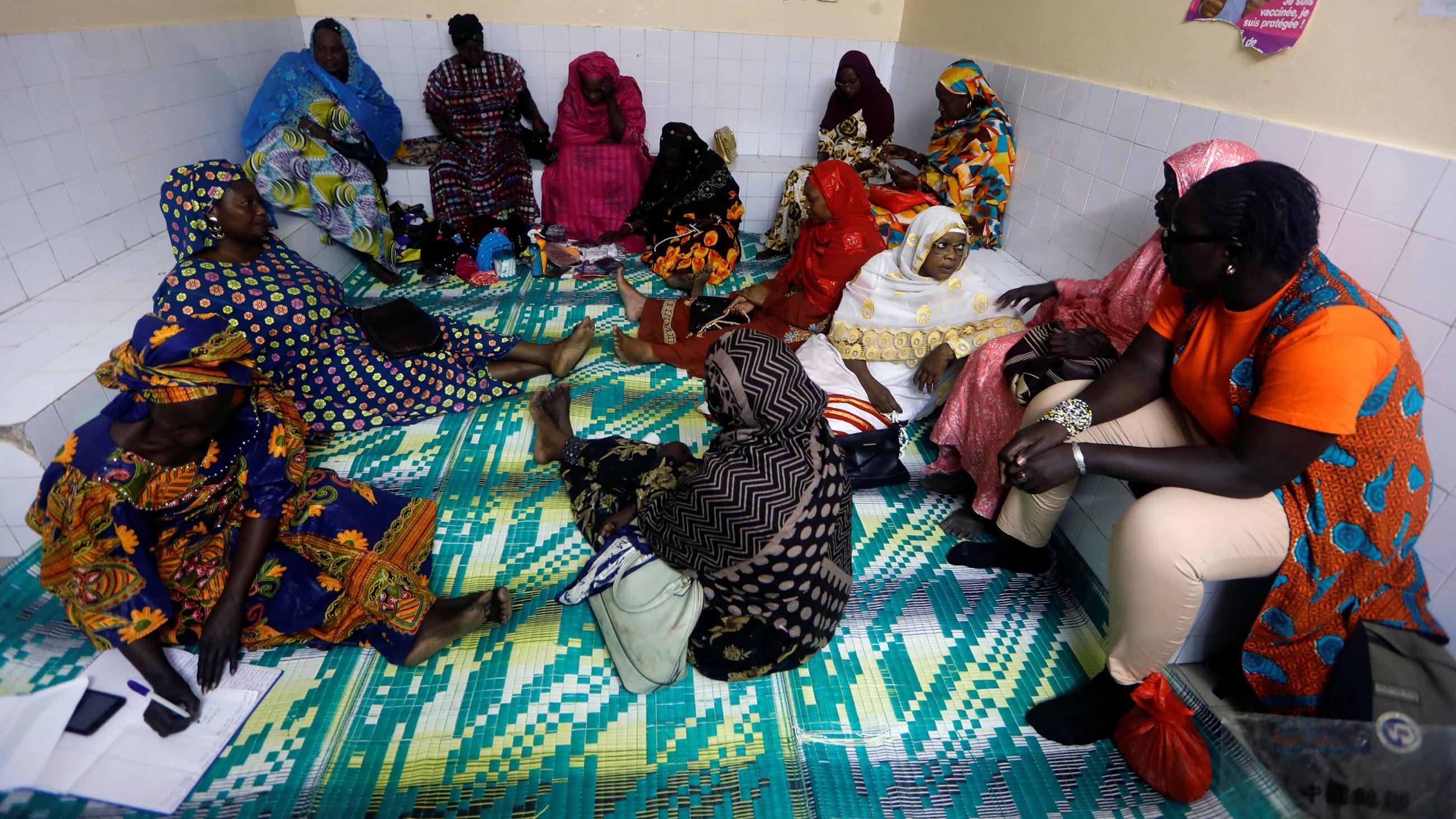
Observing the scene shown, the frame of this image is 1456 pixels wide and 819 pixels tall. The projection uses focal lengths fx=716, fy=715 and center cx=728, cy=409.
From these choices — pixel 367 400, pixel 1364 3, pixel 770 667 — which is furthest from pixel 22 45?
pixel 1364 3

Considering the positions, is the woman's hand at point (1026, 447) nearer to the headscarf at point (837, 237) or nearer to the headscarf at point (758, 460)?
the headscarf at point (758, 460)

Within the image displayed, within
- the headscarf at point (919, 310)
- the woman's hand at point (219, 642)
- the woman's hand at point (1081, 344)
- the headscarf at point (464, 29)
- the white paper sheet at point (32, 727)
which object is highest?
the headscarf at point (464, 29)

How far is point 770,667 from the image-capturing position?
174 centimetres

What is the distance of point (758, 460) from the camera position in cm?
153

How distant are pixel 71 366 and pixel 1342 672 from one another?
3340 millimetres

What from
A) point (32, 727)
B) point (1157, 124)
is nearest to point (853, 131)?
point (1157, 124)

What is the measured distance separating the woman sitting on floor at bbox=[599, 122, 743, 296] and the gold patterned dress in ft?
1.04

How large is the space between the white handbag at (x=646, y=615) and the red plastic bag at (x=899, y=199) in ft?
8.32

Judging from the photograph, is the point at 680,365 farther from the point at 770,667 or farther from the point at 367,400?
the point at 770,667

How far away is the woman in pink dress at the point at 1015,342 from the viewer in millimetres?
2064

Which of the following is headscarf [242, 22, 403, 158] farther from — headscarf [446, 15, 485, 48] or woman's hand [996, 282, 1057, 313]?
woman's hand [996, 282, 1057, 313]

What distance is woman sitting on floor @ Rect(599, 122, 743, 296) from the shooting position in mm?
3986

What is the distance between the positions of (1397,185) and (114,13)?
450 centimetres

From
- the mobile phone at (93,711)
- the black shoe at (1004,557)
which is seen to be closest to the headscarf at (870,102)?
the black shoe at (1004,557)
